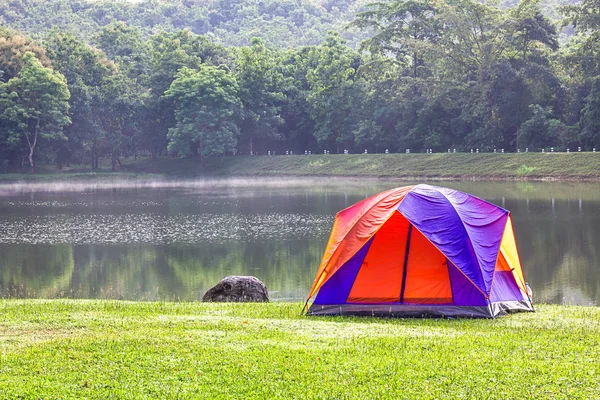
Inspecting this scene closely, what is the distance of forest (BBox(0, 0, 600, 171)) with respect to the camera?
57.7 m

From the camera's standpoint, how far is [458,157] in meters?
58.1

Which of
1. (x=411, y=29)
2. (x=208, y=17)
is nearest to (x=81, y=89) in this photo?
(x=411, y=29)

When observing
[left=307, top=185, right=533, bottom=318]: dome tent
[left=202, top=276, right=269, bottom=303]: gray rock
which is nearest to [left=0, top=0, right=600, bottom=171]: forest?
[left=307, top=185, right=533, bottom=318]: dome tent

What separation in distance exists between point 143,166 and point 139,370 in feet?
237

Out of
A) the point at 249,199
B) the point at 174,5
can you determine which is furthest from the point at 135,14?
the point at 249,199

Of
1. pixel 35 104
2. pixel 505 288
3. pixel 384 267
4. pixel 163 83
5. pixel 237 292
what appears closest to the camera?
pixel 505 288

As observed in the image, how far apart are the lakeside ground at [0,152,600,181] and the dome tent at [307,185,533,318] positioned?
38486mm

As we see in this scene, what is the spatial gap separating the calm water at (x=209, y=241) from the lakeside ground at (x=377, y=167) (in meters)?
5.91

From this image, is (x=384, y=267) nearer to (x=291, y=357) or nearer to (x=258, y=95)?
(x=291, y=357)

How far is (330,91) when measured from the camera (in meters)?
71.8

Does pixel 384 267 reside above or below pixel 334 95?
below

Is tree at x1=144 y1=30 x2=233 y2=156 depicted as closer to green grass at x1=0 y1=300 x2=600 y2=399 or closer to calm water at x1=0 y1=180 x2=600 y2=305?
calm water at x1=0 y1=180 x2=600 y2=305

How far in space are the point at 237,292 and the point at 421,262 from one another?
12.5ft

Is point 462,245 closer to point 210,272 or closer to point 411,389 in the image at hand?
point 411,389
